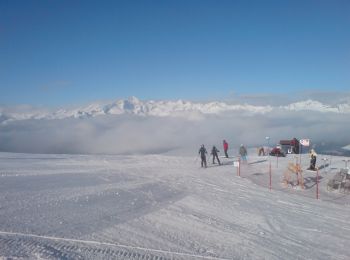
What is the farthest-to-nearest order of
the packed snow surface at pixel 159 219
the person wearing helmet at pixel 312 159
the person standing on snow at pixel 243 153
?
the person standing on snow at pixel 243 153 < the person wearing helmet at pixel 312 159 < the packed snow surface at pixel 159 219

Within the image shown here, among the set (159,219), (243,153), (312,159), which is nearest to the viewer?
(159,219)

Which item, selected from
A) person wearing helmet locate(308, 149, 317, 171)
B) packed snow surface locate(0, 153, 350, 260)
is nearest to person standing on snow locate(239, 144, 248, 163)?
person wearing helmet locate(308, 149, 317, 171)

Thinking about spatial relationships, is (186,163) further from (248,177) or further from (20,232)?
(20,232)

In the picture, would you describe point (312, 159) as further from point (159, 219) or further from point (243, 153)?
point (159, 219)

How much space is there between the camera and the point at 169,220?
12.8 metres

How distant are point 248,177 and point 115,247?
65.6ft

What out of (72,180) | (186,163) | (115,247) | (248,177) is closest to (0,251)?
(115,247)

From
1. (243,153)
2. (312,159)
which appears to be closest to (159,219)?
(312,159)

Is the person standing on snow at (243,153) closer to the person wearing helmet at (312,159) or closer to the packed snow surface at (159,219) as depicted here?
the person wearing helmet at (312,159)

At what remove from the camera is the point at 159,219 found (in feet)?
42.0

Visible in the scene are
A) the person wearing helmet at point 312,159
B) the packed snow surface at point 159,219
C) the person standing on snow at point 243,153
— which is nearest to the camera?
the packed snow surface at point 159,219

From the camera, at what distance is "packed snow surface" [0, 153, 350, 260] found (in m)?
9.44

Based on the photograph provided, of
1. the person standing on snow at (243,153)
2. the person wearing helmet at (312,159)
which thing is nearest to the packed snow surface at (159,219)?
the person wearing helmet at (312,159)

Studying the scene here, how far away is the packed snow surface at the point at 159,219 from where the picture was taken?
31.0 ft
